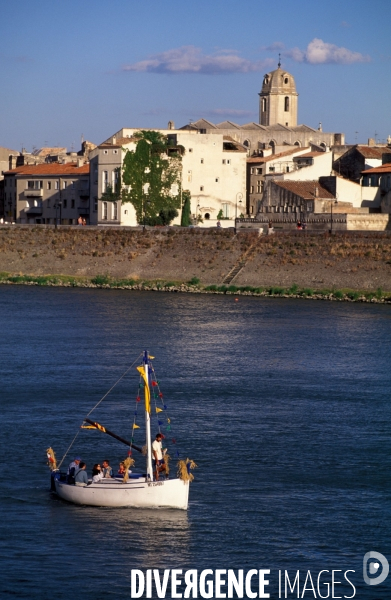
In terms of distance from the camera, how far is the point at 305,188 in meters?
102

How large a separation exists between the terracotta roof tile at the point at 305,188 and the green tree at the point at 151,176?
9909mm

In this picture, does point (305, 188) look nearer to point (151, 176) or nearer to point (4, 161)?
point (151, 176)

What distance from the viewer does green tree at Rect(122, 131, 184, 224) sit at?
10444 centimetres

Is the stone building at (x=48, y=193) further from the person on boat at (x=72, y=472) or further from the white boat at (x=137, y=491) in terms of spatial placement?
the white boat at (x=137, y=491)

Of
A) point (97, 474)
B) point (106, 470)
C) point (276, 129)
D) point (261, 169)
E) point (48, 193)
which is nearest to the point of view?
point (97, 474)

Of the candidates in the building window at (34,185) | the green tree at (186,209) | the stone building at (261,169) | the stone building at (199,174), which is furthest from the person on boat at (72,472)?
the building window at (34,185)

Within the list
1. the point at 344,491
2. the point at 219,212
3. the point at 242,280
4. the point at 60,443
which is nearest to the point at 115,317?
the point at 242,280

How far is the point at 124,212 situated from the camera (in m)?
106

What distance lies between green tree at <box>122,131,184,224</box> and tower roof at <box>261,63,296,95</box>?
49994 mm

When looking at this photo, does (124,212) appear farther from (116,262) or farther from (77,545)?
(77,545)

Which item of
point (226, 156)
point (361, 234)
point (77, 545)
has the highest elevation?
point (226, 156)

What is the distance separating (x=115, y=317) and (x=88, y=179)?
4960 cm

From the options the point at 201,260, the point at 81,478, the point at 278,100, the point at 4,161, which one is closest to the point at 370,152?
the point at 201,260

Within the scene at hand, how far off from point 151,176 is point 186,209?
4.81 meters
